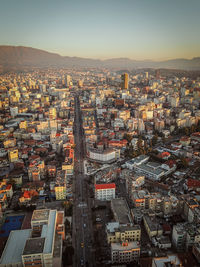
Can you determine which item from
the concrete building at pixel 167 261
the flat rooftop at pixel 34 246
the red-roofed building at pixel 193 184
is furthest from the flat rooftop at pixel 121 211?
the red-roofed building at pixel 193 184

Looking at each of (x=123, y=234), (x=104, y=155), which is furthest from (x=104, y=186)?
(x=104, y=155)

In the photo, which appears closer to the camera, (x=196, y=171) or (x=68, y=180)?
(x=68, y=180)

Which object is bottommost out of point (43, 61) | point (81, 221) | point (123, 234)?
point (81, 221)

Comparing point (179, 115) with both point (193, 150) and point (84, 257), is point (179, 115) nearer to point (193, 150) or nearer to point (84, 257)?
point (193, 150)

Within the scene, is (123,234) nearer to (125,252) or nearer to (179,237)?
(125,252)

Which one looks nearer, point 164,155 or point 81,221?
point 81,221

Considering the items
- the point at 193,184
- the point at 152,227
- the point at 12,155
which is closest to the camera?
the point at 152,227

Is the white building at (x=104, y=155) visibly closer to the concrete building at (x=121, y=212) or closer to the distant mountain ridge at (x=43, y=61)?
the concrete building at (x=121, y=212)

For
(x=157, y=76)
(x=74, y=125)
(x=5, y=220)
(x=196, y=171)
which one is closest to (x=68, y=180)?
(x=5, y=220)
